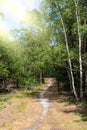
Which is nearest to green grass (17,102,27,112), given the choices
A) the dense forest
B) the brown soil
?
the brown soil

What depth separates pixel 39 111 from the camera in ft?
81.3

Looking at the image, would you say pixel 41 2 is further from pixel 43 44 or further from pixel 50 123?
pixel 50 123

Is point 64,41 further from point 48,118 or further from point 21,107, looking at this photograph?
point 48,118

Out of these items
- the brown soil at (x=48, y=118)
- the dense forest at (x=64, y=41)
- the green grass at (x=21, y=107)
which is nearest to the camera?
the brown soil at (x=48, y=118)

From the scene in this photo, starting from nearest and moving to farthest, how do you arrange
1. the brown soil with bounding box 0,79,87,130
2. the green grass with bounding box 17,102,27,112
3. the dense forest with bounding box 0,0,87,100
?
the brown soil with bounding box 0,79,87,130 < the green grass with bounding box 17,102,27,112 < the dense forest with bounding box 0,0,87,100

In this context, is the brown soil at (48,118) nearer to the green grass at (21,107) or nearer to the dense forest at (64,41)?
the green grass at (21,107)

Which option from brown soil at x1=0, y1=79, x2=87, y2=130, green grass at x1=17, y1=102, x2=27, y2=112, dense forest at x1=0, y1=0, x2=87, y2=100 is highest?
dense forest at x1=0, y1=0, x2=87, y2=100

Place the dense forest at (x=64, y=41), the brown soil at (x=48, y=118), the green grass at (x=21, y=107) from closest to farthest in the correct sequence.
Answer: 1. the brown soil at (x=48, y=118)
2. the green grass at (x=21, y=107)
3. the dense forest at (x=64, y=41)

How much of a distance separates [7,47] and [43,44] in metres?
8.68

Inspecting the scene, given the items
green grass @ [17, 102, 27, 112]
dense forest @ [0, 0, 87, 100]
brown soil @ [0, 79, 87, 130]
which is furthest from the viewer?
dense forest @ [0, 0, 87, 100]

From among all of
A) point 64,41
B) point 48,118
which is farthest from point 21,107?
point 64,41

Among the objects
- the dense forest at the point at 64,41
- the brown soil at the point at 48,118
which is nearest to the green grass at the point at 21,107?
the brown soil at the point at 48,118

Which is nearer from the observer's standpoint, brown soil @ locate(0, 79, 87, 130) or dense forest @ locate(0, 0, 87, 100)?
brown soil @ locate(0, 79, 87, 130)

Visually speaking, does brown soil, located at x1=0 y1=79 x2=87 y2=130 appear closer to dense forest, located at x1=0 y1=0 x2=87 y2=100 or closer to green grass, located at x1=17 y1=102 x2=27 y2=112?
green grass, located at x1=17 y1=102 x2=27 y2=112
